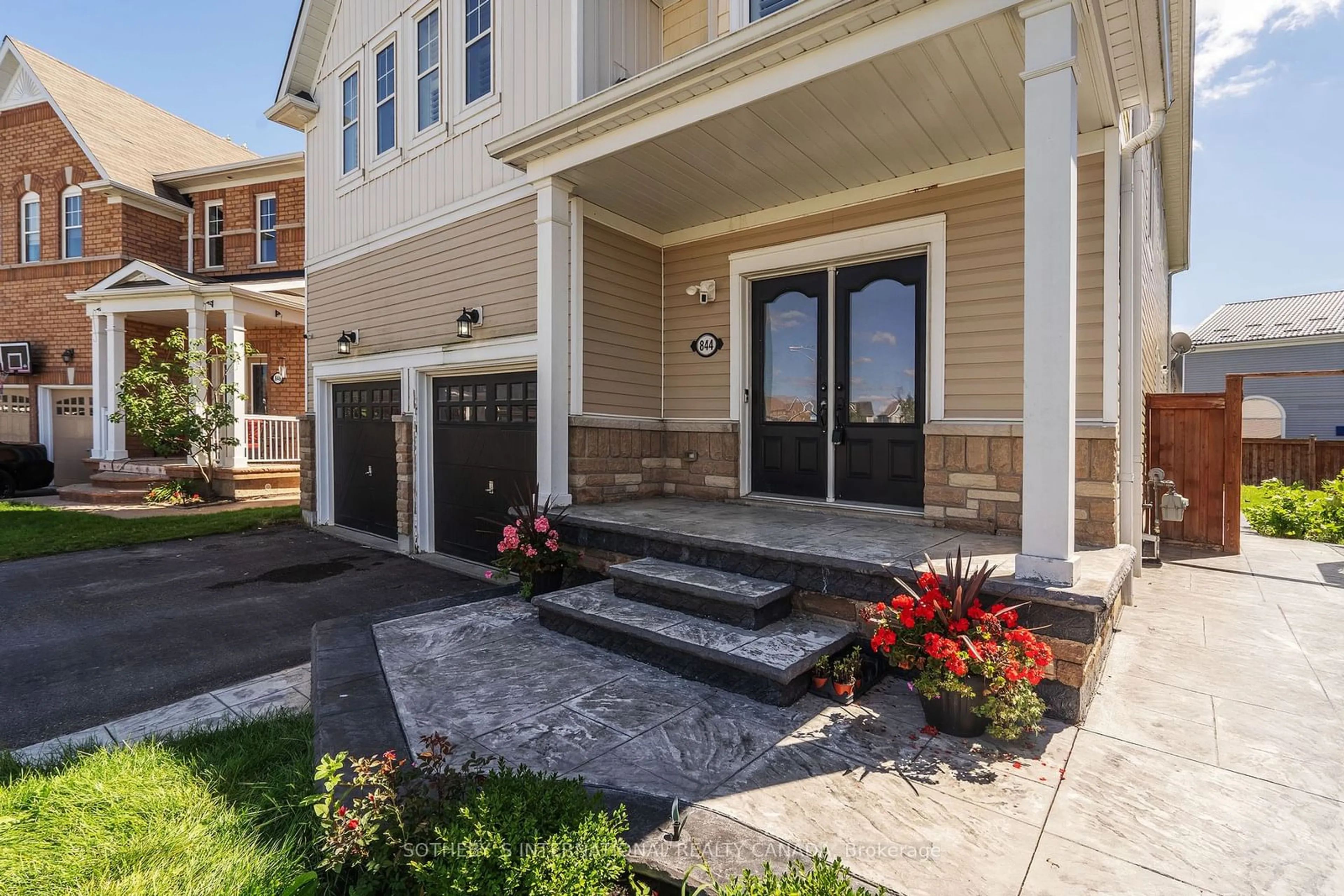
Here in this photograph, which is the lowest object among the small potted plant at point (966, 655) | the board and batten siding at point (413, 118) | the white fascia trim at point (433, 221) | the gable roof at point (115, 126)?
the small potted plant at point (966, 655)

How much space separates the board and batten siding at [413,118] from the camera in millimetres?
5516

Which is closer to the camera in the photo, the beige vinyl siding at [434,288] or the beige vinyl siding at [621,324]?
the beige vinyl siding at [621,324]

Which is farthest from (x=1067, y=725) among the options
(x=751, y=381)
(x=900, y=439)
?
(x=751, y=381)

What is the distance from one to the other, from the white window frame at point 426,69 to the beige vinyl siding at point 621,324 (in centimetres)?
265

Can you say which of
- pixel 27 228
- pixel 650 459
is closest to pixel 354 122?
pixel 650 459

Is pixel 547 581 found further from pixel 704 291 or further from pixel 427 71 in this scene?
pixel 427 71

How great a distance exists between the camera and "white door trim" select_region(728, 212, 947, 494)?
454 centimetres

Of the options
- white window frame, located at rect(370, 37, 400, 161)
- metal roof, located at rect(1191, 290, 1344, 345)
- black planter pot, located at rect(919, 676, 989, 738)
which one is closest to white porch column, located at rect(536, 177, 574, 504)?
white window frame, located at rect(370, 37, 400, 161)

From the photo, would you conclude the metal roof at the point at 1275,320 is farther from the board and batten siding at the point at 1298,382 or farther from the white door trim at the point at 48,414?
the white door trim at the point at 48,414

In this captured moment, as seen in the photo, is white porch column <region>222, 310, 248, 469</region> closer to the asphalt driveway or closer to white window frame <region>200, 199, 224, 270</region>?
white window frame <region>200, 199, 224, 270</region>

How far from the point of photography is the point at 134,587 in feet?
18.1

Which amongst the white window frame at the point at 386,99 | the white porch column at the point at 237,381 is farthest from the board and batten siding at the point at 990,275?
the white porch column at the point at 237,381

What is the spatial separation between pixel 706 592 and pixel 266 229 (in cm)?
1351

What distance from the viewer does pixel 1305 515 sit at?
7.15 metres
